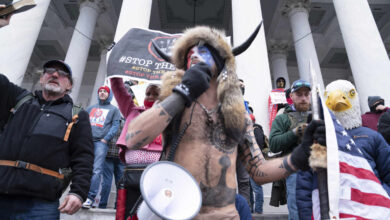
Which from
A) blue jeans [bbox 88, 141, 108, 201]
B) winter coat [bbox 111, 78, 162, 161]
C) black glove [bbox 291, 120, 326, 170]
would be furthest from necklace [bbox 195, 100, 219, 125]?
blue jeans [bbox 88, 141, 108, 201]

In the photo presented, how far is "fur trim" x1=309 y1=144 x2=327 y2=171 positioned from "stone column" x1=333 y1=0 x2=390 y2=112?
6612mm

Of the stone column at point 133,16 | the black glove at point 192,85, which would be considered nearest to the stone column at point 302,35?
the stone column at point 133,16

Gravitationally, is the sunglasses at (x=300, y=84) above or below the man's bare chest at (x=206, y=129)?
above

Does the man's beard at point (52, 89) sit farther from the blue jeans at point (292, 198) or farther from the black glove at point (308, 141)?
the blue jeans at point (292, 198)

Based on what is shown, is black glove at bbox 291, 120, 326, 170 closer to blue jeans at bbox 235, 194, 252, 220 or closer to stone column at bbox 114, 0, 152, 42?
blue jeans at bbox 235, 194, 252, 220

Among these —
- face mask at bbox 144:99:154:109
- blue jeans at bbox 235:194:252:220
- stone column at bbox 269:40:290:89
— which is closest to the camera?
blue jeans at bbox 235:194:252:220

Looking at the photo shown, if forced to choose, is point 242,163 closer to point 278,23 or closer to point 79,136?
point 79,136

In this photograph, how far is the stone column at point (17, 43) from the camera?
716 cm

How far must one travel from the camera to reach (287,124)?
131 inches

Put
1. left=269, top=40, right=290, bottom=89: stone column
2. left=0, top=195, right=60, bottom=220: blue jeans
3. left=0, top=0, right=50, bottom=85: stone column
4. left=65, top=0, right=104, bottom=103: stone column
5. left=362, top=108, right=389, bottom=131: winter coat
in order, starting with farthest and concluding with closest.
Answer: left=269, top=40, right=290, bottom=89: stone column
left=65, top=0, right=104, bottom=103: stone column
left=0, top=0, right=50, bottom=85: stone column
left=362, top=108, right=389, bottom=131: winter coat
left=0, top=195, right=60, bottom=220: blue jeans

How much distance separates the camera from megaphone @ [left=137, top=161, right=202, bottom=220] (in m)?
1.04

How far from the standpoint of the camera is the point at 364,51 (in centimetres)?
739

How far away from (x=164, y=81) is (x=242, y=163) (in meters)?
0.80

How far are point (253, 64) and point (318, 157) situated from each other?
5.71 meters
